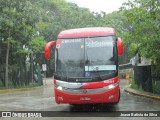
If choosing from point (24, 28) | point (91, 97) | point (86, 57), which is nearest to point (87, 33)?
point (86, 57)

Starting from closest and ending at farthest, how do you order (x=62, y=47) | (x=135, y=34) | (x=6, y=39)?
(x=62, y=47)
(x=135, y=34)
(x=6, y=39)

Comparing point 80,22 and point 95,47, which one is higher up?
point 80,22

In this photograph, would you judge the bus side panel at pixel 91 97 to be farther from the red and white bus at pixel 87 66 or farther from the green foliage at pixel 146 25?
the green foliage at pixel 146 25

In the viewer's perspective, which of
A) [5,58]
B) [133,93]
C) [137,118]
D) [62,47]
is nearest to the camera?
[137,118]

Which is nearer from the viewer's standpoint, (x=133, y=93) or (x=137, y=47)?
(x=137, y=47)

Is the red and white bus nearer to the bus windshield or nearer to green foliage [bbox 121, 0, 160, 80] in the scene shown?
the bus windshield

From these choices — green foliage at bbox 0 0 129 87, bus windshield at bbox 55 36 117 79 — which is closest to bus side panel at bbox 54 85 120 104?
bus windshield at bbox 55 36 117 79

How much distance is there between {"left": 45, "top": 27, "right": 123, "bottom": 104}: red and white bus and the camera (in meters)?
12.7

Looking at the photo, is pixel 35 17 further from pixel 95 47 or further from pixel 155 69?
pixel 95 47

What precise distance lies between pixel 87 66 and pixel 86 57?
400 millimetres

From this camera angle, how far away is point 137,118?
11.5 metres

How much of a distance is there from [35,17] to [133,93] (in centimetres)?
1506

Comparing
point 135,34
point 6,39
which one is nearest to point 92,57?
point 135,34

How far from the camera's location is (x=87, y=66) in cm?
1301
